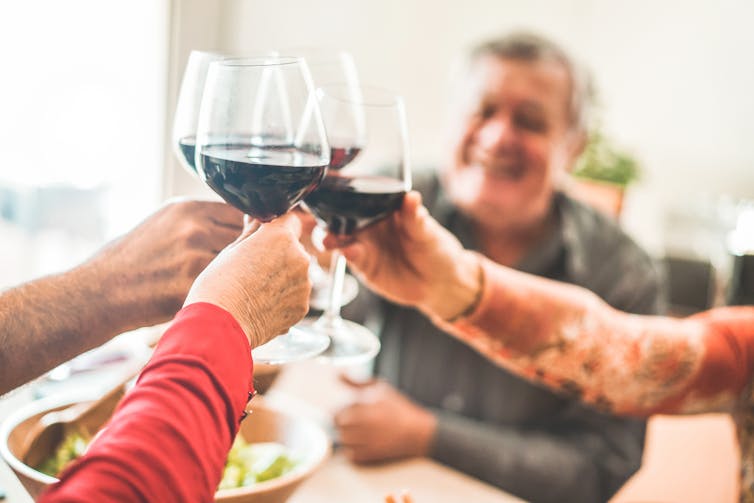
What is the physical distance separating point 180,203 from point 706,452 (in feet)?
3.95

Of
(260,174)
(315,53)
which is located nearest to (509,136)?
(315,53)

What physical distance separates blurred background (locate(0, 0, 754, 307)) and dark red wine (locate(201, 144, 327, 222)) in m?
1.30

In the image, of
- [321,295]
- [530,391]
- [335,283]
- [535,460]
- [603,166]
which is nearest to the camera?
[335,283]

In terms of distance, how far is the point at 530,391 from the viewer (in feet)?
5.30

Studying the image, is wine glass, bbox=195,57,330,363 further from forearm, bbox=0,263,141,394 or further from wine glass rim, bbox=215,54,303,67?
forearm, bbox=0,263,141,394

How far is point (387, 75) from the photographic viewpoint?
2904mm

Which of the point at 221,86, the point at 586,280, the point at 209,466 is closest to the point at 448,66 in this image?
the point at 586,280

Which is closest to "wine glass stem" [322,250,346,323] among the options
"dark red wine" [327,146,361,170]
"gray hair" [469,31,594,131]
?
"dark red wine" [327,146,361,170]

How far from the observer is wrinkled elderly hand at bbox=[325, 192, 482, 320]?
2.97 ft

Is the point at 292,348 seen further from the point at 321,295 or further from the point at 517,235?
the point at 517,235

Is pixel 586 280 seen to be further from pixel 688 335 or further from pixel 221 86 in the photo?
pixel 221 86

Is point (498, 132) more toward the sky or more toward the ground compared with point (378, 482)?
more toward the sky

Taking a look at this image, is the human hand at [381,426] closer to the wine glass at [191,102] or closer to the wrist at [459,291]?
the wrist at [459,291]

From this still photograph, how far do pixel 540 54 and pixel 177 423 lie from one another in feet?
4.89
